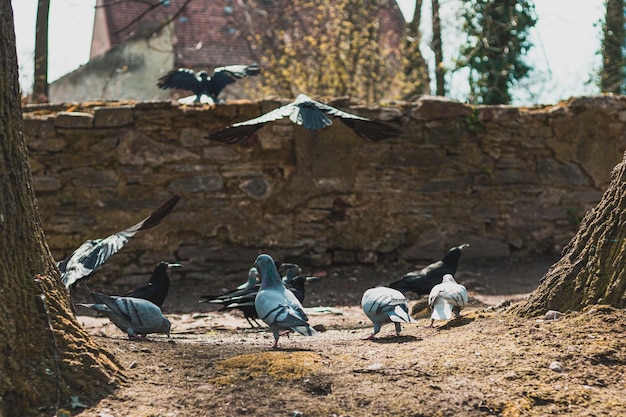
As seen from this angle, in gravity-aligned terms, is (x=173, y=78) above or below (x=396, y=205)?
above

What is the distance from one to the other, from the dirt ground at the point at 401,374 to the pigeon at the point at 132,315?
184 mm

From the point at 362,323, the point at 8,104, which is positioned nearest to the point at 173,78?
the point at 362,323

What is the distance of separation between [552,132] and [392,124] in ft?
5.88

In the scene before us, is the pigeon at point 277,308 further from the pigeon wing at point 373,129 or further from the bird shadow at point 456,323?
the pigeon wing at point 373,129

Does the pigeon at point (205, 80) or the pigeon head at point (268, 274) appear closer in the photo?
the pigeon head at point (268, 274)

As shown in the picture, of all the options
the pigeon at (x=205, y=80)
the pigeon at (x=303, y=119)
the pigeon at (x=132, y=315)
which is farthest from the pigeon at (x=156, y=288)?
the pigeon at (x=205, y=80)

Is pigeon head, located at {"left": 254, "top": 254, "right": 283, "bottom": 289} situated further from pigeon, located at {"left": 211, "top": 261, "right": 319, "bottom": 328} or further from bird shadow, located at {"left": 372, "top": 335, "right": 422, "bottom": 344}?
bird shadow, located at {"left": 372, "top": 335, "right": 422, "bottom": 344}

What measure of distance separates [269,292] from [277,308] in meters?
0.22

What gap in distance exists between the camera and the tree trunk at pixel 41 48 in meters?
10.8

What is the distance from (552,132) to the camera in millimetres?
8680

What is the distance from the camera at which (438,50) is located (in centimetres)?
1405

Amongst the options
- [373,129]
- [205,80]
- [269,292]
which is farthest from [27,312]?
[205,80]

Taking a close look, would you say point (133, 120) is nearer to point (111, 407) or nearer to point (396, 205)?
point (396, 205)

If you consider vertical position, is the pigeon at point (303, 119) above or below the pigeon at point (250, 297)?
above
